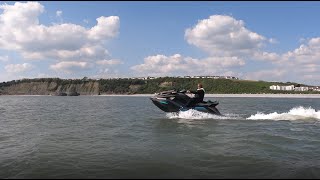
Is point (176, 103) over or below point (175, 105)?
over

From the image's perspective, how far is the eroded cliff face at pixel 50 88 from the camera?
183500mm

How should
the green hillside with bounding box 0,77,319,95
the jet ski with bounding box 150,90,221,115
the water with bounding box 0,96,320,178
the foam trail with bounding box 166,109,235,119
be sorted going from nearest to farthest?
the water with bounding box 0,96,320,178 < the foam trail with bounding box 166,109,235,119 < the jet ski with bounding box 150,90,221,115 < the green hillside with bounding box 0,77,319,95

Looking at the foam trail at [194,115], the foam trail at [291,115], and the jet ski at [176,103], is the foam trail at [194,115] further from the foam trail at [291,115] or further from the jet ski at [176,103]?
the foam trail at [291,115]

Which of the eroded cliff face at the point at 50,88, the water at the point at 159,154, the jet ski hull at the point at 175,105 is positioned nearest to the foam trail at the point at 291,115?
the jet ski hull at the point at 175,105

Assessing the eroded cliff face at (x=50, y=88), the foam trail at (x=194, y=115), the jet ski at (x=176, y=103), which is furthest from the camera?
the eroded cliff face at (x=50, y=88)

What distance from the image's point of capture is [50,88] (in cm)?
18925

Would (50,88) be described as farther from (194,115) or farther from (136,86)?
(194,115)

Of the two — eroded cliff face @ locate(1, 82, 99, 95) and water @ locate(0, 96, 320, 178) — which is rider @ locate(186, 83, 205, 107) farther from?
eroded cliff face @ locate(1, 82, 99, 95)

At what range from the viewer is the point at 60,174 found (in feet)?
28.1

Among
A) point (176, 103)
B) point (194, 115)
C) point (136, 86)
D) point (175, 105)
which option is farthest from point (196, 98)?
point (136, 86)

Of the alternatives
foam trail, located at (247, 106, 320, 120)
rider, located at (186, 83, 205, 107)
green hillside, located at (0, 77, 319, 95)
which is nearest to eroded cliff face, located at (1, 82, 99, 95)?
green hillside, located at (0, 77, 319, 95)

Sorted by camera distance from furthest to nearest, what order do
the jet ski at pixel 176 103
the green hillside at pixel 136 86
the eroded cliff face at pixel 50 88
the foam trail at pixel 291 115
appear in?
1. the eroded cliff face at pixel 50 88
2. the green hillside at pixel 136 86
3. the foam trail at pixel 291 115
4. the jet ski at pixel 176 103

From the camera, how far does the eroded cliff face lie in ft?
602

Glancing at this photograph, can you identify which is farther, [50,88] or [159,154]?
[50,88]
